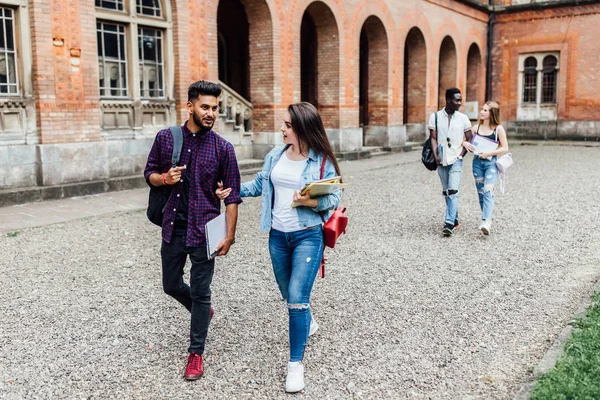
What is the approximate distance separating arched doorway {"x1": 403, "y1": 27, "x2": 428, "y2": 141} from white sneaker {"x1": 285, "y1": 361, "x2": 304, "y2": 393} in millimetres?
20963

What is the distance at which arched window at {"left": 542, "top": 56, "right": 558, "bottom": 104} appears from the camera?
2839cm

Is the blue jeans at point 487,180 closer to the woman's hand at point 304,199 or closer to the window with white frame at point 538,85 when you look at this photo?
the woman's hand at point 304,199

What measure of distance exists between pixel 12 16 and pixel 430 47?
16853mm

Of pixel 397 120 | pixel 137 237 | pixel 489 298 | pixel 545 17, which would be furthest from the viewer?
pixel 545 17

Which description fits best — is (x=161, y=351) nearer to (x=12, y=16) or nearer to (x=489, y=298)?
(x=489, y=298)

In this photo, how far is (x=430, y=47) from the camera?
77.6 feet

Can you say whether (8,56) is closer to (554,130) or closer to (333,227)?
(333,227)

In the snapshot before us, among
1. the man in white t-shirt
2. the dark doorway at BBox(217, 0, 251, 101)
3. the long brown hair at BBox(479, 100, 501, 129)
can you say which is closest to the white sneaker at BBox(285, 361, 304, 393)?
the man in white t-shirt

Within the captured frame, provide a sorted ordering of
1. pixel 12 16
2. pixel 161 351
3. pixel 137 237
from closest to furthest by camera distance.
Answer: pixel 161 351 → pixel 137 237 → pixel 12 16

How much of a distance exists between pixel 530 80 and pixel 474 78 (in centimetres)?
271

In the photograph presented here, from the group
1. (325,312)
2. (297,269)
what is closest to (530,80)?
(325,312)

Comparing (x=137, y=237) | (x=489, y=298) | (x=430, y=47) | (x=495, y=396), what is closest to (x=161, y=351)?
(x=495, y=396)

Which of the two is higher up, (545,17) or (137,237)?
(545,17)

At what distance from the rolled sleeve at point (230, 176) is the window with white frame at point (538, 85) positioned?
27753mm
